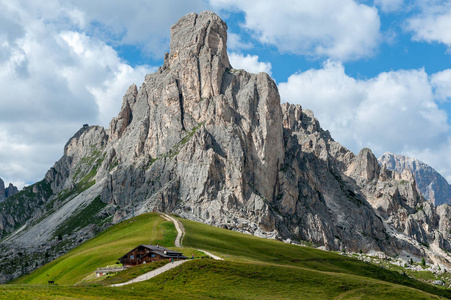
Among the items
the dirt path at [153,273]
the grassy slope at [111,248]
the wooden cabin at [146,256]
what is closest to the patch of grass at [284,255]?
the grassy slope at [111,248]

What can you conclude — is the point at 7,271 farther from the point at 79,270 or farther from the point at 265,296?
the point at 265,296

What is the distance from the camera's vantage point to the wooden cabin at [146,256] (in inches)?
3509

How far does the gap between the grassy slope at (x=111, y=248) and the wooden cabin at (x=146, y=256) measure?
7187mm

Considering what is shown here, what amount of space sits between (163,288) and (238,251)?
60.4 m

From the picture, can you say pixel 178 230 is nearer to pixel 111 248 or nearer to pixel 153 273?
pixel 111 248

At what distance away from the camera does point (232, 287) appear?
2798 inches

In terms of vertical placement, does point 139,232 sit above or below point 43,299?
above

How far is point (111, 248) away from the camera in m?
123

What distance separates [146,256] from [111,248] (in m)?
36.2

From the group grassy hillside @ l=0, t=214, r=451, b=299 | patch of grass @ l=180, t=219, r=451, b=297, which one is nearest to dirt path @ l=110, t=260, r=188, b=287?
grassy hillside @ l=0, t=214, r=451, b=299

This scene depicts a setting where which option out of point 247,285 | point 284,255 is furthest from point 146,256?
point 284,255

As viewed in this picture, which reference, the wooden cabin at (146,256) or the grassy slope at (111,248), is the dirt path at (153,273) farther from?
the grassy slope at (111,248)

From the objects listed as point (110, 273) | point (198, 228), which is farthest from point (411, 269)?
point (110, 273)

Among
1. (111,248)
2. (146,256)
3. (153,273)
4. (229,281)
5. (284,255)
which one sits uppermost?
(111,248)
